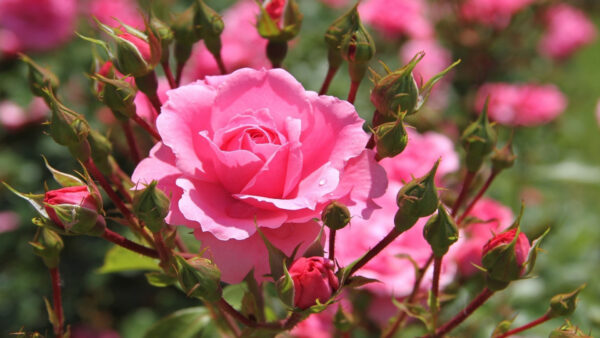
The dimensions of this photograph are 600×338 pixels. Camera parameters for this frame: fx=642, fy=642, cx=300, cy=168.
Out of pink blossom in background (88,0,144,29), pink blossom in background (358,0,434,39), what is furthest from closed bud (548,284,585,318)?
pink blossom in background (88,0,144,29)

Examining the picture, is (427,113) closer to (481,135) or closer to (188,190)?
(481,135)

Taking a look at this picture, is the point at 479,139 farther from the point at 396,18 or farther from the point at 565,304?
the point at 396,18

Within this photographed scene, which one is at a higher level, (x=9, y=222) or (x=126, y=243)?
(x=126, y=243)

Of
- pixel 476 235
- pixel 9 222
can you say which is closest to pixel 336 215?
pixel 476 235

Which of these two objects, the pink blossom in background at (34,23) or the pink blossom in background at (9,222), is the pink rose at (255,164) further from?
the pink blossom in background at (34,23)

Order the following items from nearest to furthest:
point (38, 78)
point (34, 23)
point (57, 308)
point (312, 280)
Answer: point (312, 280) → point (57, 308) → point (38, 78) → point (34, 23)

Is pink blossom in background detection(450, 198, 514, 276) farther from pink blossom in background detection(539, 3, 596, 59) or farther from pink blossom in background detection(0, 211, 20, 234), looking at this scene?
pink blossom in background detection(539, 3, 596, 59)

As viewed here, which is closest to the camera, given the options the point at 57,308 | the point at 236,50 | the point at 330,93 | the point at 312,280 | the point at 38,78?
the point at 312,280

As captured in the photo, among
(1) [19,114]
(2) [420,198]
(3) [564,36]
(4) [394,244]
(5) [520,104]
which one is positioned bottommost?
(3) [564,36]
